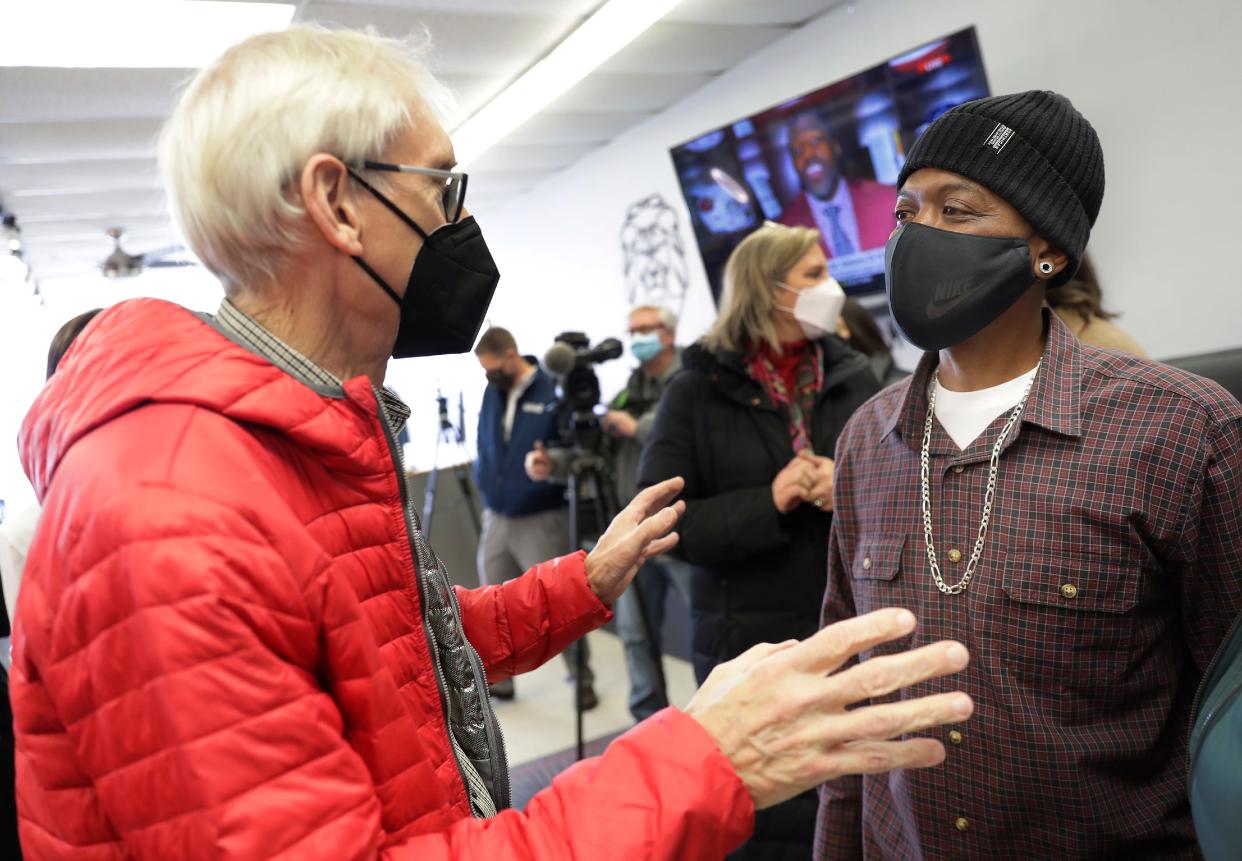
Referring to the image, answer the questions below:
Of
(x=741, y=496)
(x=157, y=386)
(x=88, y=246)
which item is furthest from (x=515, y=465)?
(x=88, y=246)

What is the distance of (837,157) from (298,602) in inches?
142

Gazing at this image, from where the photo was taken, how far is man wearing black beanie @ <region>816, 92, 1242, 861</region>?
1075 mm

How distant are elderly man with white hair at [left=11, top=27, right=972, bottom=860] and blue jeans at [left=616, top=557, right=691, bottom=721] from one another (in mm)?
2667

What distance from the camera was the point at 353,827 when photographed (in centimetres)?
68

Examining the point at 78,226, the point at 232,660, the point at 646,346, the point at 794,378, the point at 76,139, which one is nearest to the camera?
the point at 232,660

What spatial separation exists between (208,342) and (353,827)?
1.39 ft

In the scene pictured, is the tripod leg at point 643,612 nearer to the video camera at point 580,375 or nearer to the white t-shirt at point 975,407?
the video camera at point 580,375

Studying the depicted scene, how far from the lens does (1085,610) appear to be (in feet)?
3.59

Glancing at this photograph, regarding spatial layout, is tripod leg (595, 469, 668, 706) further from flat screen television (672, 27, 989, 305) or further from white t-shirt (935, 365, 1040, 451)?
white t-shirt (935, 365, 1040, 451)

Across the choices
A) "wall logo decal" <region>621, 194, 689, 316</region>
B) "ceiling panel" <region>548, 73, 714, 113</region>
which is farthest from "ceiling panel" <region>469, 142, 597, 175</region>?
"ceiling panel" <region>548, 73, 714, 113</region>

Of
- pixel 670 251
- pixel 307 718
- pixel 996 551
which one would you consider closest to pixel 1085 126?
pixel 996 551

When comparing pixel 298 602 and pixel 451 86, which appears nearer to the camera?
pixel 298 602

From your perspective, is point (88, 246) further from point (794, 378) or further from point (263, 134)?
point (263, 134)

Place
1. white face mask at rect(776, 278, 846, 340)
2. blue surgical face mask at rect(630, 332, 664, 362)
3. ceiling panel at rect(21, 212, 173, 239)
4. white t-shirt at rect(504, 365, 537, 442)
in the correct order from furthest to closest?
ceiling panel at rect(21, 212, 173, 239), white t-shirt at rect(504, 365, 537, 442), blue surgical face mask at rect(630, 332, 664, 362), white face mask at rect(776, 278, 846, 340)
